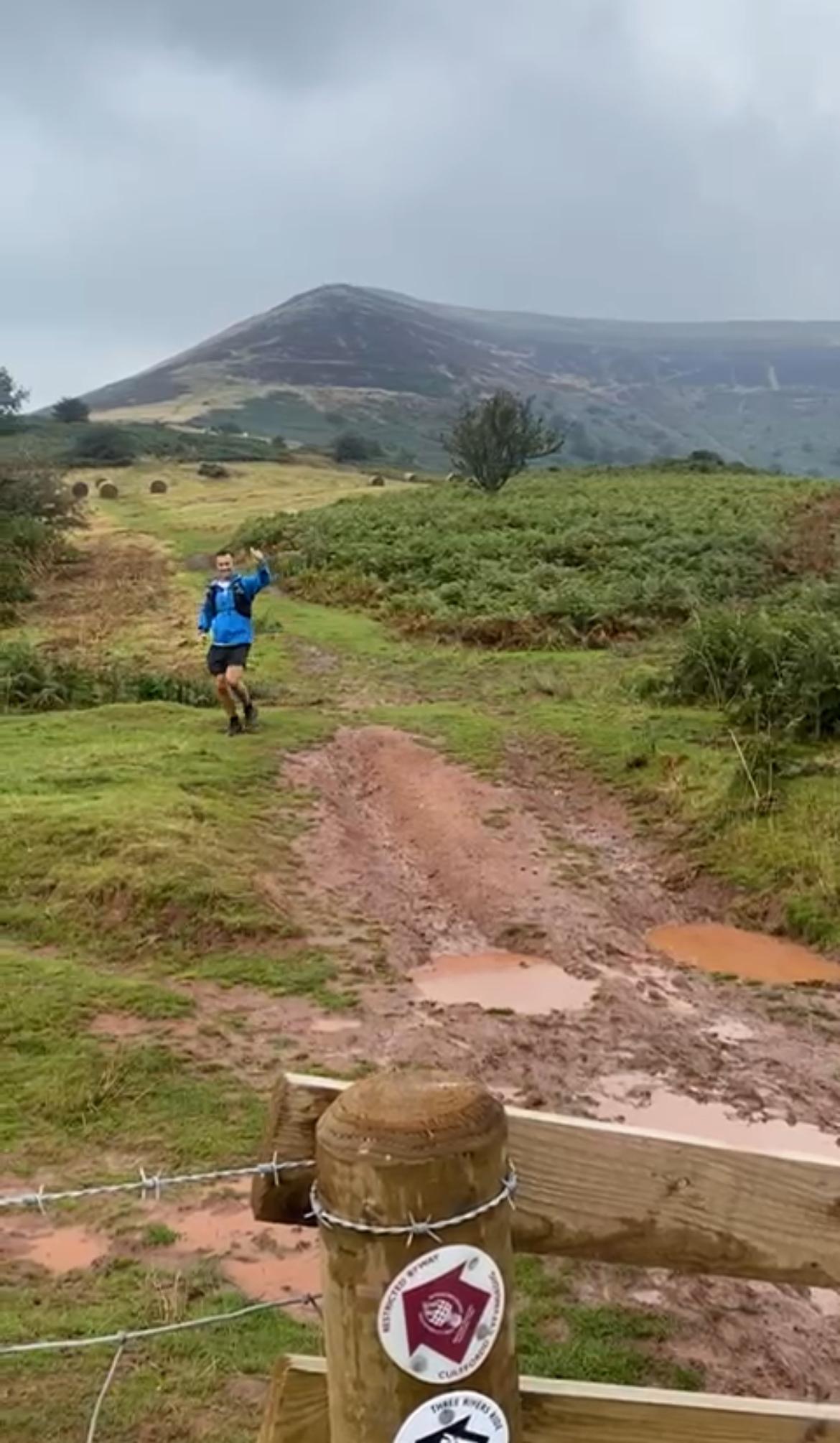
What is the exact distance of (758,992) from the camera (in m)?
6.74

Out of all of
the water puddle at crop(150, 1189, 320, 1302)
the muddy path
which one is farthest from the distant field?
the water puddle at crop(150, 1189, 320, 1302)

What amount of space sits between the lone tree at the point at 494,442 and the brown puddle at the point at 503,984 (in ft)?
90.0

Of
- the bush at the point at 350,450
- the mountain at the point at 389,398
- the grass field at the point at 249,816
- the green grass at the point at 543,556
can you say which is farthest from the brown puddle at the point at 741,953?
the mountain at the point at 389,398

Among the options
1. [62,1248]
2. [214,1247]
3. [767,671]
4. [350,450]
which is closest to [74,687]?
[767,671]

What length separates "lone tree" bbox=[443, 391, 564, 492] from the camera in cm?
3375

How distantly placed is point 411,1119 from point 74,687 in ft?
43.9

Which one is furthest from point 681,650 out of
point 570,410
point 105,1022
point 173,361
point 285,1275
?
point 173,361

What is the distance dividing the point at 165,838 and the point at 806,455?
544 ft

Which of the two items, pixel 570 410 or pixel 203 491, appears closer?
pixel 203 491

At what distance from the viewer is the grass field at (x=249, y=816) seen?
3.76 m

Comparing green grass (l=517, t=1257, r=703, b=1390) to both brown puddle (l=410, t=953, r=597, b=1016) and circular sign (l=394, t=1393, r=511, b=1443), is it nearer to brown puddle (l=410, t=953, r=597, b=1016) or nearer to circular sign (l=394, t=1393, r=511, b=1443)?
circular sign (l=394, t=1393, r=511, b=1443)

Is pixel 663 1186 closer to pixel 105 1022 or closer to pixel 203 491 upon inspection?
pixel 105 1022

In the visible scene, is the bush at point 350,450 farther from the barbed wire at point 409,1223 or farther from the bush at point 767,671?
the barbed wire at point 409,1223

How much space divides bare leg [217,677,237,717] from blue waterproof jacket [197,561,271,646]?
316 mm
